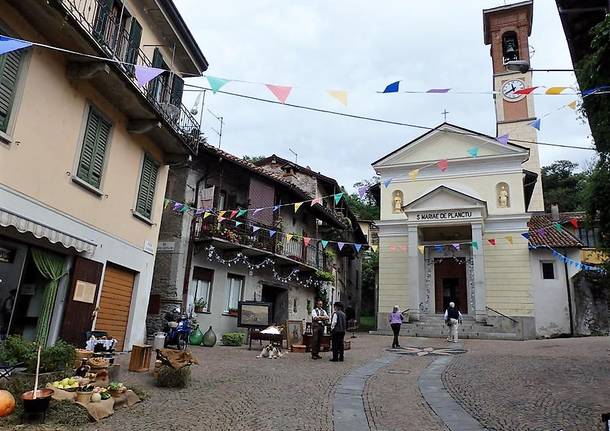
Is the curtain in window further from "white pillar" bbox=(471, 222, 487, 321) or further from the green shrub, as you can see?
"white pillar" bbox=(471, 222, 487, 321)

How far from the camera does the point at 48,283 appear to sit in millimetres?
8852

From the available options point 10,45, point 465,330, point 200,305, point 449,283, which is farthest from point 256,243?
point 10,45

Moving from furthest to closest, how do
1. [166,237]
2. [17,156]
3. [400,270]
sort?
1. [400,270]
2. [166,237]
3. [17,156]

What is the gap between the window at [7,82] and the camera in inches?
285

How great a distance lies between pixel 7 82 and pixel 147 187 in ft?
16.3

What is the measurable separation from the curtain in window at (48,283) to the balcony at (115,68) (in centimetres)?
353

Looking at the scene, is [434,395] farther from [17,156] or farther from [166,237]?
[166,237]

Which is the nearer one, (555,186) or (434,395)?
(434,395)

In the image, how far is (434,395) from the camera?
769cm

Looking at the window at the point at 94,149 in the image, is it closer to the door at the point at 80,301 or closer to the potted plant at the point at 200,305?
the door at the point at 80,301

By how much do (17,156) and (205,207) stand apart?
8457 mm

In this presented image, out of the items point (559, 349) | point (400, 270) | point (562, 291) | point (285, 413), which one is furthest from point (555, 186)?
point (285, 413)

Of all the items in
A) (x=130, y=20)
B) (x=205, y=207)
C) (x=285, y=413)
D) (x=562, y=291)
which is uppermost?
(x=130, y=20)

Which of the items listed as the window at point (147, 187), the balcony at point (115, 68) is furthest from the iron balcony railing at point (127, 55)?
the window at point (147, 187)
